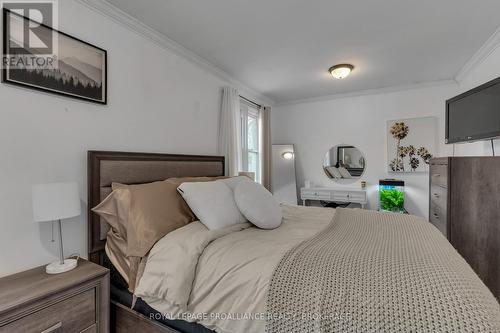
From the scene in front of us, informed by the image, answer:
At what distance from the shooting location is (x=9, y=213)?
1.36 metres

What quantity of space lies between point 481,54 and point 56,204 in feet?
13.3

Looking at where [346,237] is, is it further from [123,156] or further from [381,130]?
[381,130]

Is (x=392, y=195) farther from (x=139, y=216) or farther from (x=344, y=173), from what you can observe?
(x=139, y=216)

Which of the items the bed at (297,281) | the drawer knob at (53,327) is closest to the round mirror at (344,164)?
the bed at (297,281)

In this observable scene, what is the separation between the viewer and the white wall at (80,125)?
4.51ft

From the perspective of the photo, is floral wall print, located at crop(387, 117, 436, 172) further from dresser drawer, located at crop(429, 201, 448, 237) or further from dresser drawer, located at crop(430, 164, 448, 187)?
dresser drawer, located at crop(429, 201, 448, 237)

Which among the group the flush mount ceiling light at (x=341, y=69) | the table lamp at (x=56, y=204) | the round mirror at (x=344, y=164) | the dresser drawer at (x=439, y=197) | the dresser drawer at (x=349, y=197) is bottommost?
the dresser drawer at (x=349, y=197)

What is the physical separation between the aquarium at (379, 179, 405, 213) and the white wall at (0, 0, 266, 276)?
300cm

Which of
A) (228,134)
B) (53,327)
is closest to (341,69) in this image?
(228,134)

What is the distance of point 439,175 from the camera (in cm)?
257

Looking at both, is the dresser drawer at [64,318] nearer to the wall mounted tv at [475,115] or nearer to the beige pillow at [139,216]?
the beige pillow at [139,216]

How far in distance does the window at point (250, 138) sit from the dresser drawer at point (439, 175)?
2376 mm

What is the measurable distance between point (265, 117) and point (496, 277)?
3.30 metres

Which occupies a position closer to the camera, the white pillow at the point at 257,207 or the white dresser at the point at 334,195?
the white pillow at the point at 257,207
